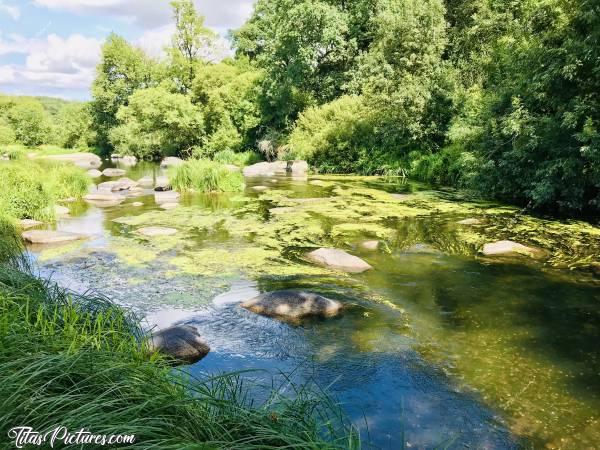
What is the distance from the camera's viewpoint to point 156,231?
39.6ft

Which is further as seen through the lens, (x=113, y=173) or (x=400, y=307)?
(x=113, y=173)

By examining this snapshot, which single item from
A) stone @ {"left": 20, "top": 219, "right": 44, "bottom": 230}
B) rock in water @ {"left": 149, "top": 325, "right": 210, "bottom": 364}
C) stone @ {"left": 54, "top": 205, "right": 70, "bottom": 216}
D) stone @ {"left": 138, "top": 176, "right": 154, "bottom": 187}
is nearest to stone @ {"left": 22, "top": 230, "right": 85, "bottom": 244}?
stone @ {"left": 20, "top": 219, "right": 44, "bottom": 230}

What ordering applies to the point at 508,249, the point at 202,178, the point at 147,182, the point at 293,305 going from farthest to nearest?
1. the point at 147,182
2. the point at 202,178
3. the point at 508,249
4. the point at 293,305

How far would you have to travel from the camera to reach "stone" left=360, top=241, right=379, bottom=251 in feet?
34.9

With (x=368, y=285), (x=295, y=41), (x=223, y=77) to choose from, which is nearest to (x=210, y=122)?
(x=223, y=77)

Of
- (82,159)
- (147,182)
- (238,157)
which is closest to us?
(147,182)

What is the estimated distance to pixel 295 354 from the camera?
5750 mm

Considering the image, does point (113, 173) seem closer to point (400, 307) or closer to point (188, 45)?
point (188, 45)

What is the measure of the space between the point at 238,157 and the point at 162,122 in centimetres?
682

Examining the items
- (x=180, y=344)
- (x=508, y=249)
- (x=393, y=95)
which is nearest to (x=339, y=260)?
(x=508, y=249)

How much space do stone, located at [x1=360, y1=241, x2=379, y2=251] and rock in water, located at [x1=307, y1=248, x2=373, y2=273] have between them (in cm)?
115

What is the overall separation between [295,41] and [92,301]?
29459 millimetres

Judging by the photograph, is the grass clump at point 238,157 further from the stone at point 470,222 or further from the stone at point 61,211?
the stone at point 470,222

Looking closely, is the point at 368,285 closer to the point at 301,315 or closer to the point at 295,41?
the point at 301,315
